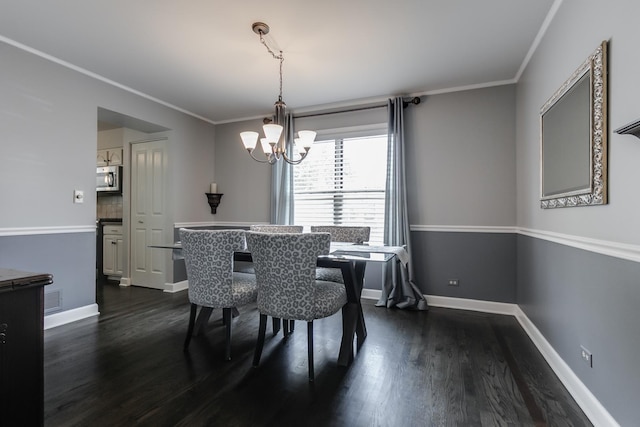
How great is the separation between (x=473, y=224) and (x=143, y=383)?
3.34 metres

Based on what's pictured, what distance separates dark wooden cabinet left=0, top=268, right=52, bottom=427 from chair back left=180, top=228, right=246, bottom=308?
3.59 ft

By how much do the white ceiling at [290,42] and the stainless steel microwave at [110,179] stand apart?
1707 mm

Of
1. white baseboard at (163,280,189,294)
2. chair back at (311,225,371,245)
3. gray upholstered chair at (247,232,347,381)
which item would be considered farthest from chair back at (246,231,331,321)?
white baseboard at (163,280,189,294)

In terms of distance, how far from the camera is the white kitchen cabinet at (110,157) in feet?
15.6

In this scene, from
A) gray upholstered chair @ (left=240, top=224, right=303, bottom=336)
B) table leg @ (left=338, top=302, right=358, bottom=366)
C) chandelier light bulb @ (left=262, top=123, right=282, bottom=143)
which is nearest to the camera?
table leg @ (left=338, top=302, right=358, bottom=366)

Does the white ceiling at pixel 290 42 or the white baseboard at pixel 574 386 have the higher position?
the white ceiling at pixel 290 42

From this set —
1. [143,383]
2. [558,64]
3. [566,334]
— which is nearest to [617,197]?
[566,334]

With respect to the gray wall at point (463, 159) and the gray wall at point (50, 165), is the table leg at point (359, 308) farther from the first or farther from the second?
the gray wall at point (50, 165)

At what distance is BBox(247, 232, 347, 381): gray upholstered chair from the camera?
1898 millimetres

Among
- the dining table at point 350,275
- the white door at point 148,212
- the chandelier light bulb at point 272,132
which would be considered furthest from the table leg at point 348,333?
the white door at point 148,212

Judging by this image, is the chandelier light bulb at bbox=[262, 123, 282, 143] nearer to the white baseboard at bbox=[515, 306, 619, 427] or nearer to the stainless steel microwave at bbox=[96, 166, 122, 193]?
the white baseboard at bbox=[515, 306, 619, 427]

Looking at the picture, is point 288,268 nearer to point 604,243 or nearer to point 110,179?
point 604,243

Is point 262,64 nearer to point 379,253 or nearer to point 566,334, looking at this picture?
point 379,253

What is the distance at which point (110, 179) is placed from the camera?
15.8 ft
